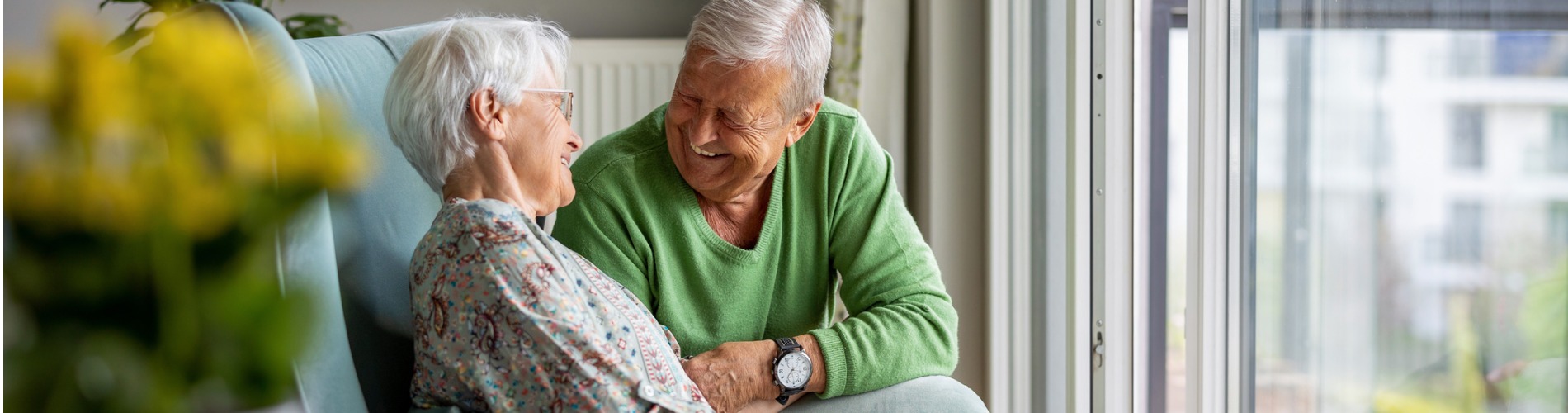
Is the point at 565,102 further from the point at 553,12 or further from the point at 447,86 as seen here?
the point at 553,12

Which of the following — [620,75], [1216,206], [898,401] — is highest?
[620,75]

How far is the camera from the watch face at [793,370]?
1.51 meters

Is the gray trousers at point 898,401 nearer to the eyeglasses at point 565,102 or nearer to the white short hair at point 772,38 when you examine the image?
the white short hair at point 772,38

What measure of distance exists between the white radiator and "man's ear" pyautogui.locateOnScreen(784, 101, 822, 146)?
1.63m

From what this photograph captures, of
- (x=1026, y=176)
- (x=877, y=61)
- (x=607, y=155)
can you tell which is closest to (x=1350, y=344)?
(x=607, y=155)

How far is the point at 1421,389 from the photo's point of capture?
1219 mm

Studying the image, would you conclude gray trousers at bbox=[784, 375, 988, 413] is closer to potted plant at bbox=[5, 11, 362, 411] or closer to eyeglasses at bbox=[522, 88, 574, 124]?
eyeglasses at bbox=[522, 88, 574, 124]

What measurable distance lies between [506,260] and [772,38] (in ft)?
1.79

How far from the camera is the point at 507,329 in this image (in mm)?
1119

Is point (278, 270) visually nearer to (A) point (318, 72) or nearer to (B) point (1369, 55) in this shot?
(A) point (318, 72)

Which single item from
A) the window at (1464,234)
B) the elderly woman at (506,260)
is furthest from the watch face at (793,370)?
the window at (1464,234)

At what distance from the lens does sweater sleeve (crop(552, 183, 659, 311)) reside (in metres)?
1.60

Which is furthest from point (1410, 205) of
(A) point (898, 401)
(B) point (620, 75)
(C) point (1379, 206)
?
(B) point (620, 75)

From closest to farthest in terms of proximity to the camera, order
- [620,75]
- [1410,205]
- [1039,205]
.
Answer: [1410,205] → [1039,205] → [620,75]
